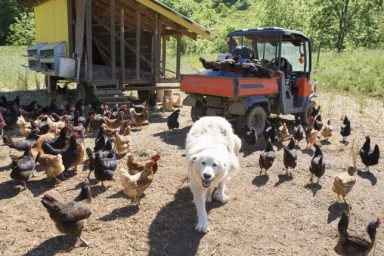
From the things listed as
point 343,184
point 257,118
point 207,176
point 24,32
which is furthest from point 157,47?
point 24,32

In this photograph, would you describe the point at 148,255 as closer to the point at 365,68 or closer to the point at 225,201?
the point at 225,201

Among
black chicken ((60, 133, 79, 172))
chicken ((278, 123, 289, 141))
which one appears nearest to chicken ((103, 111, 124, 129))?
black chicken ((60, 133, 79, 172))

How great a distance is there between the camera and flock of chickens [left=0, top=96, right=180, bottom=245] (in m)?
4.62

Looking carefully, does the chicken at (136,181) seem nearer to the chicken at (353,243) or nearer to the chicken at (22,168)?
the chicken at (22,168)

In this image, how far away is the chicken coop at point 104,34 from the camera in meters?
12.3

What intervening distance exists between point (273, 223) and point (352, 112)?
31.0ft

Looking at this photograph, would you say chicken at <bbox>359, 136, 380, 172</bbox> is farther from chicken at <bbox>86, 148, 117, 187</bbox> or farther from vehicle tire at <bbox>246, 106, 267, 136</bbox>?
chicken at <bbox>86, 148, 117, 187</bbox>

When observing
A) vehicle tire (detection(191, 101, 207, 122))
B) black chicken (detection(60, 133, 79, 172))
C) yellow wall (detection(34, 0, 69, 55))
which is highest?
yellow wall (detection(34, 0, 69, 55))

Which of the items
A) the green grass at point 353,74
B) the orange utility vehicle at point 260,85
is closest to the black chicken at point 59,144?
the orange utility vehicle at point 260,85

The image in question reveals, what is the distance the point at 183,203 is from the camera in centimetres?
596

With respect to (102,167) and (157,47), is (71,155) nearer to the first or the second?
(102,167)

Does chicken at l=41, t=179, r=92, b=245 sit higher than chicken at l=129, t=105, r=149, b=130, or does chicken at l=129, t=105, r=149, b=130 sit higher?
chicken at l=129, t=105, r=149, b=130

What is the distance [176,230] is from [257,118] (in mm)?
5432

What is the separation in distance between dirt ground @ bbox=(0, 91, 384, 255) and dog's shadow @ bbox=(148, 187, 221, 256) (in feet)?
0.04
